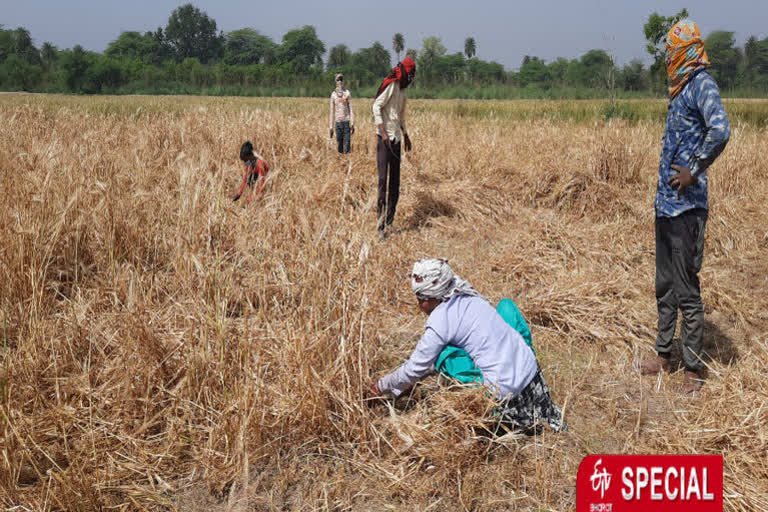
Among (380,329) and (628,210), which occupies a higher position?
(628,210)

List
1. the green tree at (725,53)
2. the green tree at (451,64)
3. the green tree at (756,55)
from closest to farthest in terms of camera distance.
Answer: the green tree at (725,53) < the green tree at (756,55) < the green tree at (451,64)

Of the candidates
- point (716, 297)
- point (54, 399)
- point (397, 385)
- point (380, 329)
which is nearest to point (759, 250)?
point (716, 297)

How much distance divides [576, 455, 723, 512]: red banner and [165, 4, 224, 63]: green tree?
113364mm

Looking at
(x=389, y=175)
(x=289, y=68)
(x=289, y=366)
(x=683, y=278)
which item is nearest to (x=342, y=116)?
(x=389, y=175)

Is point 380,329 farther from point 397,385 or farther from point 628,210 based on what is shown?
point 628,210

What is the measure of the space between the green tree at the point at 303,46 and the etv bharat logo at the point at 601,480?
3975 inches

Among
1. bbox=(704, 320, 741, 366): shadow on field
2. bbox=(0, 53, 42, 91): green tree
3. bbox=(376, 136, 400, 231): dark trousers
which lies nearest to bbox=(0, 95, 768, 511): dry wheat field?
bbox=(704, 320, 741, 366): shadow on field

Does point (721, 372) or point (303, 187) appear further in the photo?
point (303, 187)

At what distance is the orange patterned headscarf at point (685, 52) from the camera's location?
2.77m

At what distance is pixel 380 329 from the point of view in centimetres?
333

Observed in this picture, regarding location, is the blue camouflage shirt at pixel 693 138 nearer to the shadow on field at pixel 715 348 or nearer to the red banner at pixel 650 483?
the shadow on field at pixel 715 348

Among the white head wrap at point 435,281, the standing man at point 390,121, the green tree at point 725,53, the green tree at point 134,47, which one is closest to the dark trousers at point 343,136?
the standing man at point 390,121

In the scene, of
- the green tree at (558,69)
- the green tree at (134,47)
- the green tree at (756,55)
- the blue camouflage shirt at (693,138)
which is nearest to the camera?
the blue camouflage shirt at (693,138)

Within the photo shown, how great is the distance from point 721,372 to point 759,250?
104 inches
